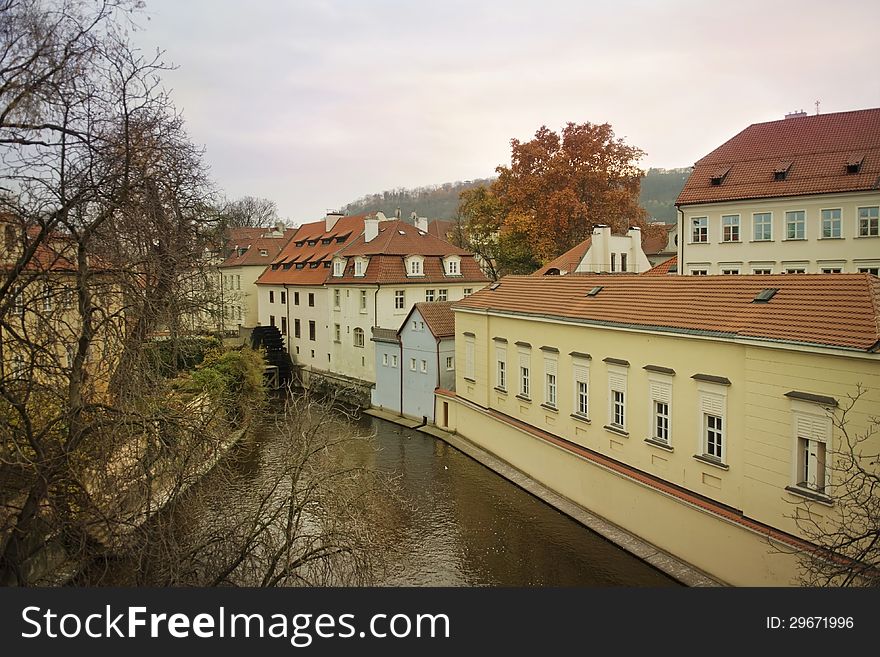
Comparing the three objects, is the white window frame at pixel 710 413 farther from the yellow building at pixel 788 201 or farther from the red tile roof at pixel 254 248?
the red tile roof at pixel 254 248

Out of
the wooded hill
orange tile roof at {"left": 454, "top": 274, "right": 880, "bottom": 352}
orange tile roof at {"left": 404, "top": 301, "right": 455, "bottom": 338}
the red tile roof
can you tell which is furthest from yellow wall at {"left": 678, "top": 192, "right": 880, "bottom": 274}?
the wooded hill

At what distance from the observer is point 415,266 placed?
29953mm

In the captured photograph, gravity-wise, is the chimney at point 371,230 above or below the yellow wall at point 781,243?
above

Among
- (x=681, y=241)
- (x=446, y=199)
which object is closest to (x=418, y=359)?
(x=681, y=241)

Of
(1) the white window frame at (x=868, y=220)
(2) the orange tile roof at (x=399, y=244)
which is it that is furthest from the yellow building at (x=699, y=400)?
(2) the orange tile roof at (x=399, y=244)

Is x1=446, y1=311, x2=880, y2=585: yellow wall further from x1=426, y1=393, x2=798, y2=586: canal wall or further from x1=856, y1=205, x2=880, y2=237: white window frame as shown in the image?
x1=856, y1=205, x2=880, y2=237: white window frame

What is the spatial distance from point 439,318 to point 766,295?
1323cm

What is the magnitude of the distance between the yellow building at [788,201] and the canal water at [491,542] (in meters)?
10.9

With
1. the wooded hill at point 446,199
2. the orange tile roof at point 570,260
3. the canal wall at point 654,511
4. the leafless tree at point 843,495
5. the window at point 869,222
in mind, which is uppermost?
the wooded hill at point 446,199

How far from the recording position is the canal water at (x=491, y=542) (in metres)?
12.6

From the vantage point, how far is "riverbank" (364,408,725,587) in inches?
474

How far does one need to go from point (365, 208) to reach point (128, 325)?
67.2 m

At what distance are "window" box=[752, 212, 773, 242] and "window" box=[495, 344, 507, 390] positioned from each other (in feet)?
30.0

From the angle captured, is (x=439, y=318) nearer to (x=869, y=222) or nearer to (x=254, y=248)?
(x=869, y=222)
